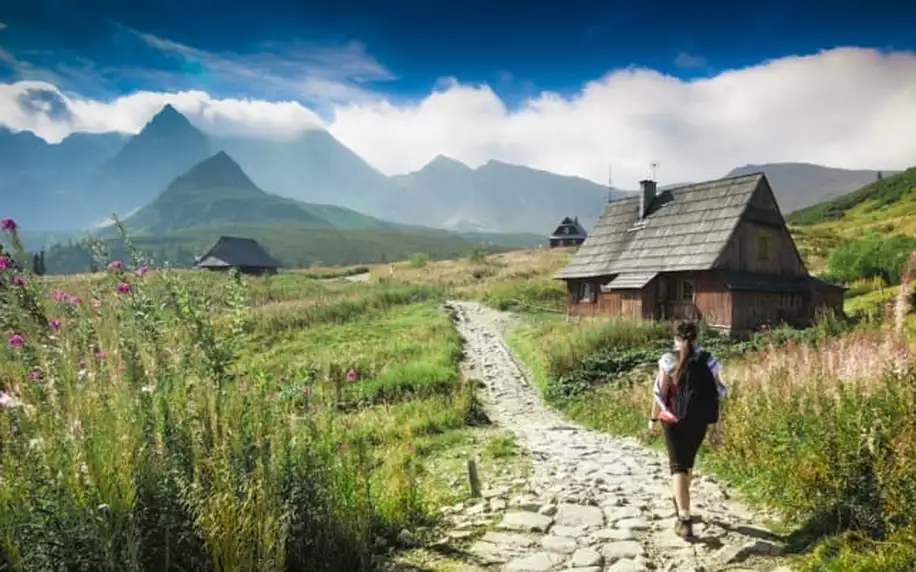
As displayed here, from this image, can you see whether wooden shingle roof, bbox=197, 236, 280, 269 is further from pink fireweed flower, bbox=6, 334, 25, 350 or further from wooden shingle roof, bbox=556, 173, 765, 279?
pink fireweed flower, bbox=6, 334, 25, 350

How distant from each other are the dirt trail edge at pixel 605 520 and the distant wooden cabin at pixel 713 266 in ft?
60.6

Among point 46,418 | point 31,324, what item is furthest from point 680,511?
point 31,324

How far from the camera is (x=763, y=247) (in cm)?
2894

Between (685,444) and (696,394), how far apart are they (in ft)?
1.68

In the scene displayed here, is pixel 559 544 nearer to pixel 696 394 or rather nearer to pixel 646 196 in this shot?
pixel 696 394

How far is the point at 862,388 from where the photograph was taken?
6.67 metres


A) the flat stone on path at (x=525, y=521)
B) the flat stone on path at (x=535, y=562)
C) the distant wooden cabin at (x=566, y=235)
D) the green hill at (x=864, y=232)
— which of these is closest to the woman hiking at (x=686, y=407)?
the flat stone on path at (x=525, y=521)

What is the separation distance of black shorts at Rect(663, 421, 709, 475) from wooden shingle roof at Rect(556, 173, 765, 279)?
2215cm

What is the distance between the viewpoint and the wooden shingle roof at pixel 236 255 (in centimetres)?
7556

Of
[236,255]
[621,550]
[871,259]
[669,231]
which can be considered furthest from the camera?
[236,255]

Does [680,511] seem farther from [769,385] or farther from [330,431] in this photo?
[769,385]

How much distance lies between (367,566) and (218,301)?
384 cm

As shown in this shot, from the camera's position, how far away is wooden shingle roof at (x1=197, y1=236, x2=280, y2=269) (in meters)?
75.6

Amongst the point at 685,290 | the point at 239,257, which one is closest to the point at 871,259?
the point at 685,290
